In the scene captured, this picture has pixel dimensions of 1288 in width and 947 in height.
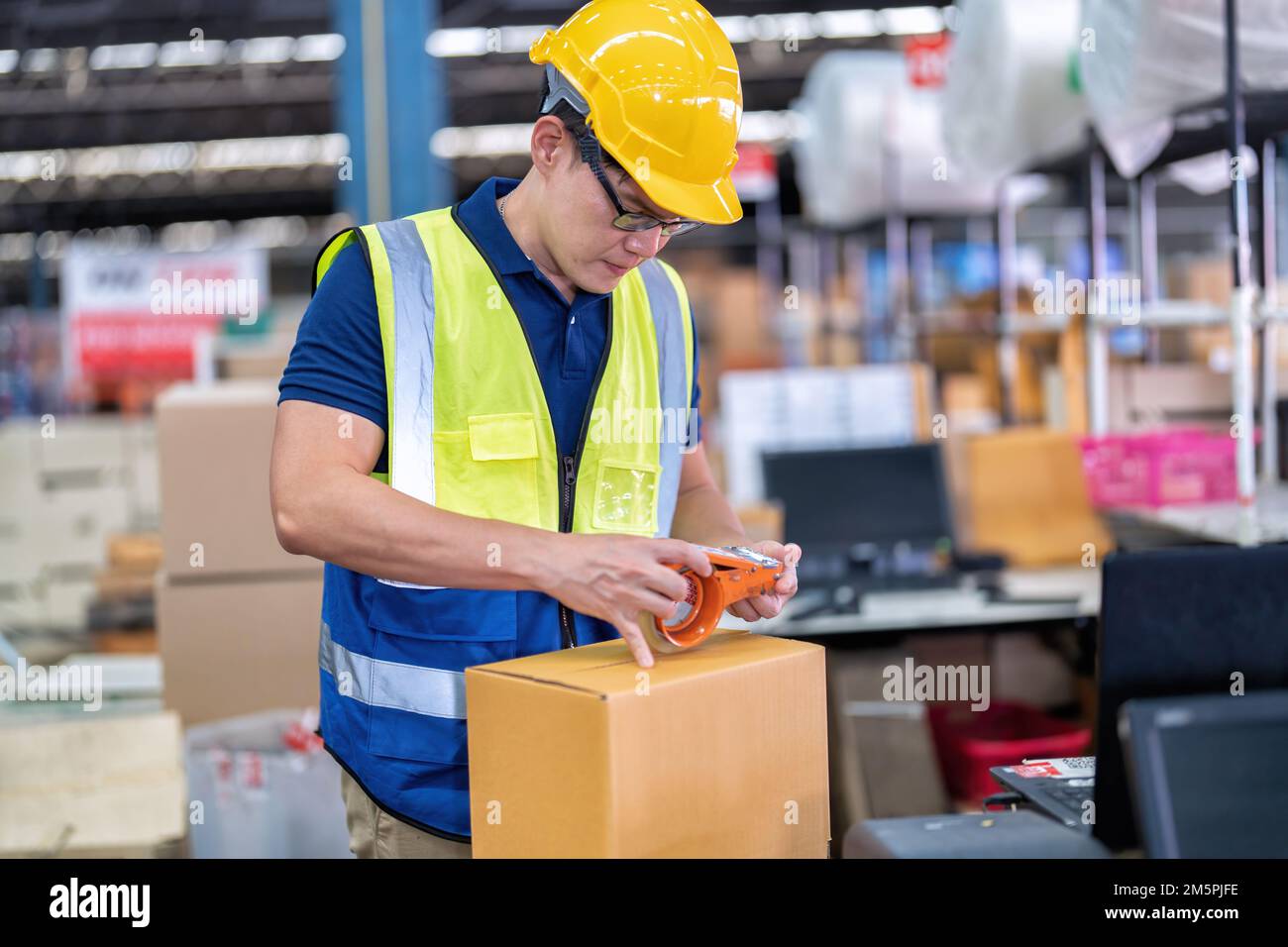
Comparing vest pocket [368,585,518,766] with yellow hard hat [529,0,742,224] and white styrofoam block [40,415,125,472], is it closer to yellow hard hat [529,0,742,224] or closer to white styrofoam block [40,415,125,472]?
yellow hard hat [529,0,742,224]

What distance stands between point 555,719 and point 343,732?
0.58 meters

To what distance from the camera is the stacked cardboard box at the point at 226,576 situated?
3.29m

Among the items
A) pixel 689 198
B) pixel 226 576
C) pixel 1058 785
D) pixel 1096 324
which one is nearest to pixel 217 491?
pixel 226 576

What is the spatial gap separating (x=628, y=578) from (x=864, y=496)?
118 inches

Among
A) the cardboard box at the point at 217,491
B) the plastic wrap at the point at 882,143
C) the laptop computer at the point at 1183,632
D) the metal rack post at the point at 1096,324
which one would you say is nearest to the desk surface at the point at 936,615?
the metal rack post at the point at 1096,324

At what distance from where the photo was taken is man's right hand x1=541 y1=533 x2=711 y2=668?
135 centimetres

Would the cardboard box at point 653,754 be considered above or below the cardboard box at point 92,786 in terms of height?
above

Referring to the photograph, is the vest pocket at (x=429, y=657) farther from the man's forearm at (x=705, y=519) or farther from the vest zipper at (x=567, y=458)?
the man's forearm at (x=705, y=519)

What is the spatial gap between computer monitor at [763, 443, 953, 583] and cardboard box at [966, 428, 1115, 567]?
1.23 ft

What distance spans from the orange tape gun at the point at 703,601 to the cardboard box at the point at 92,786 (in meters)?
2.07

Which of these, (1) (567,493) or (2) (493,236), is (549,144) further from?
(1) (567,493)

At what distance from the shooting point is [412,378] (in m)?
1.61

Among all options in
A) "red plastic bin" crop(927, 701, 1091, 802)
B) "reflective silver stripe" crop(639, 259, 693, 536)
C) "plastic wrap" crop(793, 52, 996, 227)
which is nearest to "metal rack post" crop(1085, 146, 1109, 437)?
"red plastic bin" crop(927, 701, 1091, 802)
